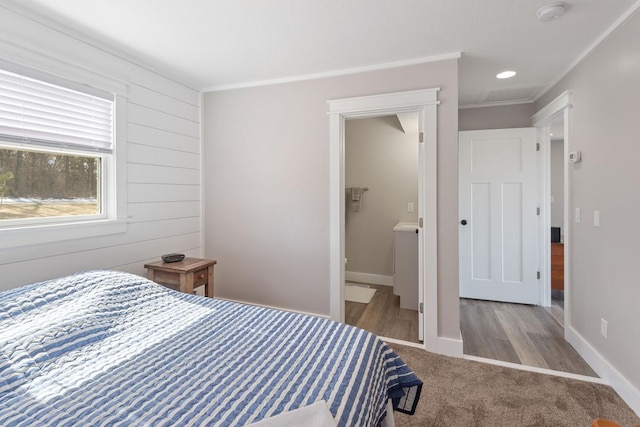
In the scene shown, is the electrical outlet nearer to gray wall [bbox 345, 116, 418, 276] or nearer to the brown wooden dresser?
the brown wooden dresser

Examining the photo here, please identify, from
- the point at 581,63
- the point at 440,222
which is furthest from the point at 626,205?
the point at 581,63

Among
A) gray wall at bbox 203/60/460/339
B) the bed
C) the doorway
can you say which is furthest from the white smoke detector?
the bed

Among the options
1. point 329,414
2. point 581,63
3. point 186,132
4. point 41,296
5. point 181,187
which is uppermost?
point 581,63

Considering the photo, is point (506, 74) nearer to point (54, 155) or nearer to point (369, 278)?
point (369, 278)

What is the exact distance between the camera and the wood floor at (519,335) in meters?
2.43

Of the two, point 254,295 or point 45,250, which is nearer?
point 45,250

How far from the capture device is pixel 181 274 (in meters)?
2.50

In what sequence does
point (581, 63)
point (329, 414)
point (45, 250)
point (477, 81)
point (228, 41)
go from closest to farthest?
point (329, 414) → point (45, 250) → point (228, 41) → point (581, 63) → point (477, 81)

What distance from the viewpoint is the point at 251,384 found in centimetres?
106

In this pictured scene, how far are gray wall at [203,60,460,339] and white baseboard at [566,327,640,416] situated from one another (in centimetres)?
98

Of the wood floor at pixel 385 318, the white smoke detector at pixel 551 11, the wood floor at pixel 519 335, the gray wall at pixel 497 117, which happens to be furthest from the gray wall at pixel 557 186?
the white smoke detector at pixel 551 11

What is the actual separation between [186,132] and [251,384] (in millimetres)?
2756

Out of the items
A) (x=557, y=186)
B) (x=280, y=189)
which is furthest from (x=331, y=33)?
(x=557, y=186)

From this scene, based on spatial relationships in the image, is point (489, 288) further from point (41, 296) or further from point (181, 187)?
point (41, 296)
